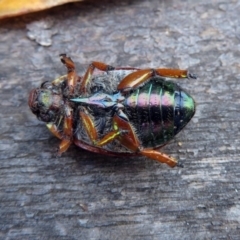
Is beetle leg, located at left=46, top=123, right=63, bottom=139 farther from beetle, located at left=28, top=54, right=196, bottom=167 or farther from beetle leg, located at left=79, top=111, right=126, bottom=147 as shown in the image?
beetle leg, located at left=79, top=111, right=126, bottom=147

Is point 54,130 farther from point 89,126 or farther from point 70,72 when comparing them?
point 70,72

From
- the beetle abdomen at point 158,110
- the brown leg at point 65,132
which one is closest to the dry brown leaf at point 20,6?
the brown leg at point 65,132

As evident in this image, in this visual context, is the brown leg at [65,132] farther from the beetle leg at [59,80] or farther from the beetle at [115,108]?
the beetle leg at [59,80]

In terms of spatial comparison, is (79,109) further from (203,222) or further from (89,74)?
(203,222)

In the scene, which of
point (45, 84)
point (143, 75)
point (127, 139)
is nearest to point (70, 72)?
point (45, 84)

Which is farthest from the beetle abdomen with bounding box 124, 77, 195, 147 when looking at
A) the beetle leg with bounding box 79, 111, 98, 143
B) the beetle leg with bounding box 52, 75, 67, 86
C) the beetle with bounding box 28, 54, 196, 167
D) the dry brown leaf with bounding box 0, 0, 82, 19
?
the dry brown leaf with bounding box 0, 0, 82, 19

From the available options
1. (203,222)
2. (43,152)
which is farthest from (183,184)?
(43,152)
